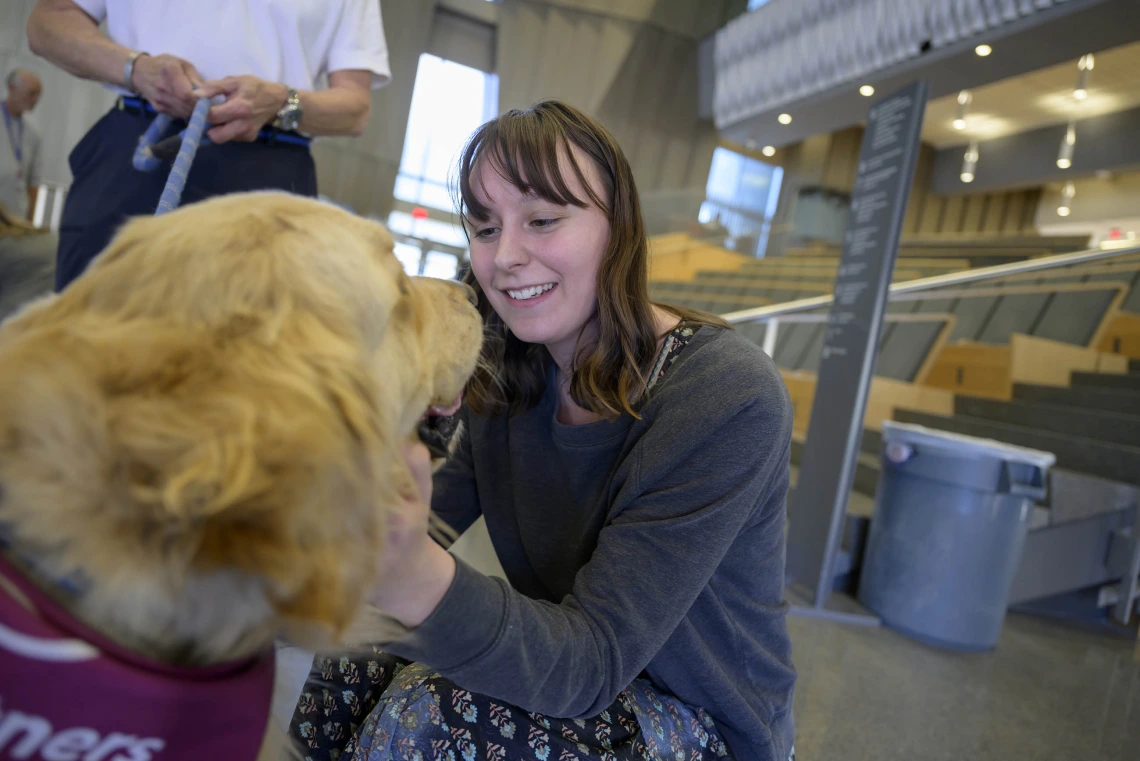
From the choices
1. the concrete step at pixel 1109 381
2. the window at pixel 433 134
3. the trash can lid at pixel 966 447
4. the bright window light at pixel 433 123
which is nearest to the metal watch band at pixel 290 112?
the trash can lid at pixel 966 447

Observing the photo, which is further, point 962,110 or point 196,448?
point 962,110

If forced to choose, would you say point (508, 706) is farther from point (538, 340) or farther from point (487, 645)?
point (538, 340)

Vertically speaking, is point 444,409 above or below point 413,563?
above

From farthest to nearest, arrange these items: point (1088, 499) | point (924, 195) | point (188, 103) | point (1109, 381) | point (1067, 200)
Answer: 1. point (924, 195)
2. point (1067, 200)
3. point (1109, 381)
4. point (1088, 499)
5. point (188, 103)

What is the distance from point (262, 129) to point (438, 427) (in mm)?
813

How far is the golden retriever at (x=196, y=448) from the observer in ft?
1.78

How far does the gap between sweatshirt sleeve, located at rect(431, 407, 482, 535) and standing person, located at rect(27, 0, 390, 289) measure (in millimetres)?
636

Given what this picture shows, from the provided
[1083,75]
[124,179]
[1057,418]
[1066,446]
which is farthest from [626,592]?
[1083,75]

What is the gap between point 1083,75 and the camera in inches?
363

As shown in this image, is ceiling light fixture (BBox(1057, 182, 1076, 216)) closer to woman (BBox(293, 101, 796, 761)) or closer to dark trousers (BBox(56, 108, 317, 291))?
woman (BBox(293, 101, 796, 761))

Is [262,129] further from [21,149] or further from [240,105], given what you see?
[21,149]

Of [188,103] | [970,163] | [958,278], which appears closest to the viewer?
[188,103]

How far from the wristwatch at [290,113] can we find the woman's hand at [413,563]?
955 mm

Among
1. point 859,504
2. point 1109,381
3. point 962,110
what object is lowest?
point 859,504
